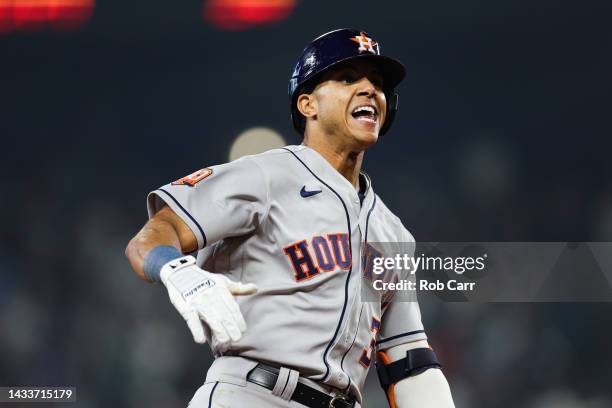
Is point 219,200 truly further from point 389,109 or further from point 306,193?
point 389,109

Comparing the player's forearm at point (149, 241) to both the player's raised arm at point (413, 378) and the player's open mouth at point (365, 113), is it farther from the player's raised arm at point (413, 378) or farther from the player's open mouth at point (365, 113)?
the player's raised arm at point (413, 378)

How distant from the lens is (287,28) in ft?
12.7

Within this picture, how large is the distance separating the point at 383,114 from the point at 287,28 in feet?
6.83

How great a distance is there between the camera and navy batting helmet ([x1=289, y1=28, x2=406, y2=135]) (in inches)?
73.4

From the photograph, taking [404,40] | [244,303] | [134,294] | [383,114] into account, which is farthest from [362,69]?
[134,294]

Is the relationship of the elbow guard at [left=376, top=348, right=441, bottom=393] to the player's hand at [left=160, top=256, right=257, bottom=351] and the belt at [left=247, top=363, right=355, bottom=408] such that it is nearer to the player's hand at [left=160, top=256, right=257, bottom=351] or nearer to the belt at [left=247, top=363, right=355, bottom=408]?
the belt at [left=247, top=363, right=355, bottom=408]

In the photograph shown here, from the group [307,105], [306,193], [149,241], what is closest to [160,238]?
[149,241]

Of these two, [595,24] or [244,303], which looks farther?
[595,24]

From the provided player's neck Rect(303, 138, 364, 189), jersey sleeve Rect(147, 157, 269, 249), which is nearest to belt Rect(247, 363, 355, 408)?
jersey sleeve Rect(147, 157, 269, 249)

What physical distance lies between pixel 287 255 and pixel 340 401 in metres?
0.32

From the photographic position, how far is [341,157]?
1.87 metres

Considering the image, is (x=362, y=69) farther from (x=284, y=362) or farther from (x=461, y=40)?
(x=461, y=40)

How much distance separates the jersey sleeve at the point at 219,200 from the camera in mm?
1520

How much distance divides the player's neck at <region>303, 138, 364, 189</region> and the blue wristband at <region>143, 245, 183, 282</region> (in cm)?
61
